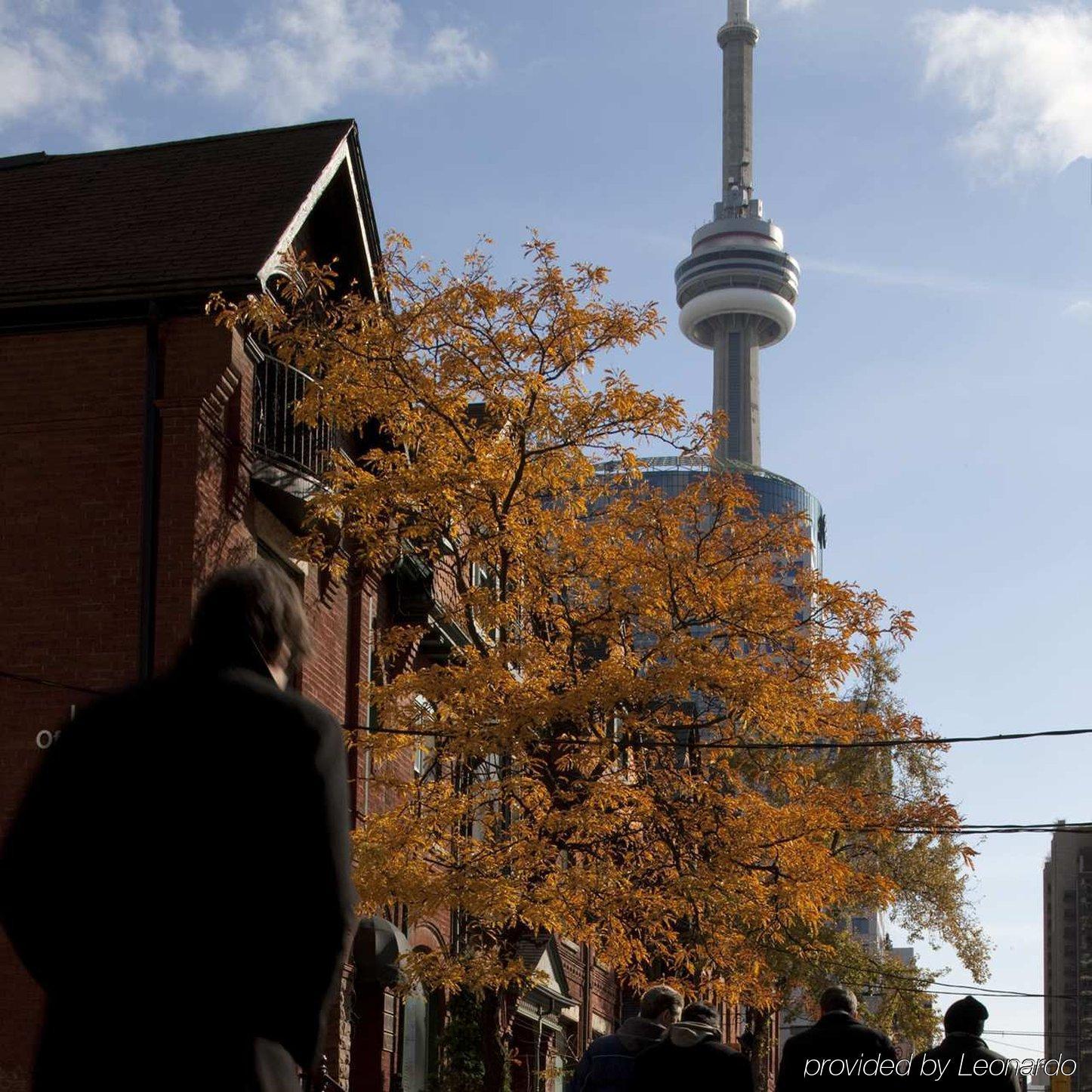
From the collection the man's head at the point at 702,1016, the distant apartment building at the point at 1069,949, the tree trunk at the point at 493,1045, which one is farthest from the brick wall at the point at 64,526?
the distant apartment building at the point at 1069,949

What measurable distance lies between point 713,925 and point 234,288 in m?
7.80

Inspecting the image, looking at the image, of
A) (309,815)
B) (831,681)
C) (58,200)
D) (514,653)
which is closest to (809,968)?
(831,681)

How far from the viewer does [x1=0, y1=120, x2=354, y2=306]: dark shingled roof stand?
16734 millimetres

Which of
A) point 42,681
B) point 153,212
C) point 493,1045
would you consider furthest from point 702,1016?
point 153,212

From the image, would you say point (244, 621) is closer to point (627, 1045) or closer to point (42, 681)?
point (627, 1045)

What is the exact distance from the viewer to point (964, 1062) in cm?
864

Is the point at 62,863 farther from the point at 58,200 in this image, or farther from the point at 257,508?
the point at 58,200

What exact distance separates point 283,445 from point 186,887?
15198mm

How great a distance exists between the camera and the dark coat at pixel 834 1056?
8.57m

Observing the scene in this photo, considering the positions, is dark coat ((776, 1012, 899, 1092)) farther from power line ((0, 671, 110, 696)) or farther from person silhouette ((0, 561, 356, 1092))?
power line ((0, 671, 110, 696))

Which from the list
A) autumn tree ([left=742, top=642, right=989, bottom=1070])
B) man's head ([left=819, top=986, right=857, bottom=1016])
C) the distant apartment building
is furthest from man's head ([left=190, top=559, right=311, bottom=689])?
the distant apartment building

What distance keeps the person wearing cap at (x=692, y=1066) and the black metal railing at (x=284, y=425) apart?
9.72 m

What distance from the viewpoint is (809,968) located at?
3172 centimetres

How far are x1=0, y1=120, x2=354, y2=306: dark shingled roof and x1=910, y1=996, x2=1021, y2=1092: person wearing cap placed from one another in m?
10.5
